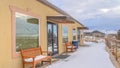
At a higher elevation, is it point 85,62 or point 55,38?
point 55,38

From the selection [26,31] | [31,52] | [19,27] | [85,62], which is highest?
[19,27]

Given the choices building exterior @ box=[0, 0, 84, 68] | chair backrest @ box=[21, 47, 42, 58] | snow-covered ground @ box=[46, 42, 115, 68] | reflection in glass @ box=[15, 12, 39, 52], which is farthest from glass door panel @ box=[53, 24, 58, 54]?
chair backrest @ box=[21, 47, 42, 58]

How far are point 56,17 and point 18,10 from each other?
4.64 meters

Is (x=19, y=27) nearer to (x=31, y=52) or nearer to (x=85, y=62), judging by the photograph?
(x=31, y=52)

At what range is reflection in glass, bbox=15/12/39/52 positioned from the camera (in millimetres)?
9430

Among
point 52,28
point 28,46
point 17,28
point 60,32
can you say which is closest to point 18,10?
point 17,28

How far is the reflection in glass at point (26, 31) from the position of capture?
9430 millimetres

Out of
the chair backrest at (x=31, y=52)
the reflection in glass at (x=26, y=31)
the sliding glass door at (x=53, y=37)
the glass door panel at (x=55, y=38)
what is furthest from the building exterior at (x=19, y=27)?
the glass door panel at (x=55, y=38)

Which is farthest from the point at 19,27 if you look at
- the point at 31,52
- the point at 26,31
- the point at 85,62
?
the point at 85,62

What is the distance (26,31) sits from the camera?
10406 mm

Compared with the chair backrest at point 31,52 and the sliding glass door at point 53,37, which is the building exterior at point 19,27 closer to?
the chair backrest at point 31,52

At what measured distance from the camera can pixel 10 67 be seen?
8.50 meters

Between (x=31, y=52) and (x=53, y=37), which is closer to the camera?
(x=31, y=52)

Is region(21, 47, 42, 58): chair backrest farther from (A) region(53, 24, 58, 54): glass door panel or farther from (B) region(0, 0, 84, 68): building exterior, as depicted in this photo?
(A) region(53, 24, 58, 54): glass door panel
